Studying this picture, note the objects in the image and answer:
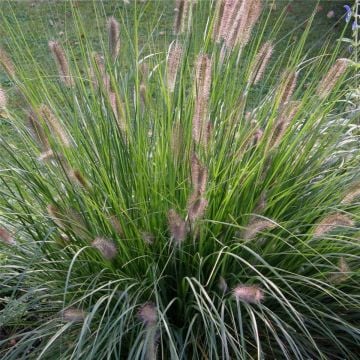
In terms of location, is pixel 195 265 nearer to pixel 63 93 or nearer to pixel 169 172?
pixel 169 172

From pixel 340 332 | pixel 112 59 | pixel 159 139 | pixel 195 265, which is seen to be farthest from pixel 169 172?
pixel 340 332

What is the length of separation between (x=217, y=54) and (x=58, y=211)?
101cm

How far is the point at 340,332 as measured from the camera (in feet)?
8.21

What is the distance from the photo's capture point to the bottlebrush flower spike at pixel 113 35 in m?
2.46

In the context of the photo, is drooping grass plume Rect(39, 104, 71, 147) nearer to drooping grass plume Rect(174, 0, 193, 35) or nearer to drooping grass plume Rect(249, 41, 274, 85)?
drooping grass plume Rect(174, 0, 193, 35)

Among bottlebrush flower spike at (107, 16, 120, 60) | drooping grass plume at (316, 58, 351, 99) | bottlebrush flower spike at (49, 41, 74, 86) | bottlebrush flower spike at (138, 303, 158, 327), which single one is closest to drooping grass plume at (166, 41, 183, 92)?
bottlebrush flower spike at (107, 16, 120, 60)

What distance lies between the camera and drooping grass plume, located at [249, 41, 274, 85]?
240 centimetres

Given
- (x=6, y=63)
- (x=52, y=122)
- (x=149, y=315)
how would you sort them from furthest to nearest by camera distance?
(x=6, y=63) < (x=52, y=122) < (x=149, y=315)

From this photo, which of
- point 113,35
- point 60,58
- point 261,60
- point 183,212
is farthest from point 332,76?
point 60,58

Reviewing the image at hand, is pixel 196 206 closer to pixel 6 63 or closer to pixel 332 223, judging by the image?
pixel 332 223

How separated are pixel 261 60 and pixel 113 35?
1.97 ft

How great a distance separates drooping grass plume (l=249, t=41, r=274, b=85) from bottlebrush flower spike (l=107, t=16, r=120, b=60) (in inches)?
22.1

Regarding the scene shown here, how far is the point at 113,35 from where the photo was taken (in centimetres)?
249

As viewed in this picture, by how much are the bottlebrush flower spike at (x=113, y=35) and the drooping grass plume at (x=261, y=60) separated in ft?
1.84
